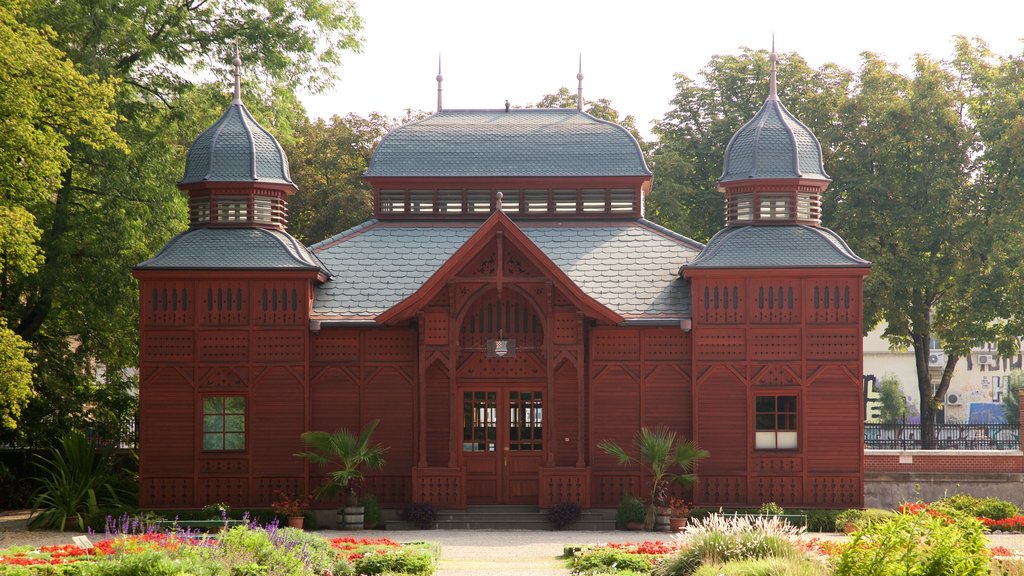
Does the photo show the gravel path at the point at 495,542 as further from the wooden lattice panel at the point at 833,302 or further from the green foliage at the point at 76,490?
the wooden lattice panel at the point at 833,302

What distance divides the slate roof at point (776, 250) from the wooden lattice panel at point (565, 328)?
A: 2472 millimetres

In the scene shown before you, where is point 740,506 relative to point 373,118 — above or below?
below

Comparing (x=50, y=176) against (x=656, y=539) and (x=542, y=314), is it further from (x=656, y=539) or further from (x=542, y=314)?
(x=656, y=539)

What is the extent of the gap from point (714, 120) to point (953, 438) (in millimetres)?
12932

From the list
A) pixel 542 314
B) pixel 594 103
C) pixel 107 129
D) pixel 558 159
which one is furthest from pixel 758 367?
pixel 594 103

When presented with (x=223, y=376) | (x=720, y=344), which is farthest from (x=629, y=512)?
(x=223, y=376)

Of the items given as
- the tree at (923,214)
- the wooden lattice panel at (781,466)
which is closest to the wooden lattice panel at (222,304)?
the wooden lattice panel at (781,466)

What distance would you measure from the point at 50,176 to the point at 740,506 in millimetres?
14312

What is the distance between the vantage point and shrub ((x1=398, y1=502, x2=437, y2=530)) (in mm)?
24000

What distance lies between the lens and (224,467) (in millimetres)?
25047

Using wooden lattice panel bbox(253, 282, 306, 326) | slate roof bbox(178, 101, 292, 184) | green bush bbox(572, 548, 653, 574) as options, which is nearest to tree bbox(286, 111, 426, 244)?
slate roof bbox(178, 101, 292, 184)

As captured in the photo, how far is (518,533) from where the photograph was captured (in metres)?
23.4

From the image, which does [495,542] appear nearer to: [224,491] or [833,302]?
[224,491]

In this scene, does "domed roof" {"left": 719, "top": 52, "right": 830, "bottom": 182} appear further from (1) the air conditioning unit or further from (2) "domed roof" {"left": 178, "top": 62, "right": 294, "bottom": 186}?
(1) the air conditioning unit
